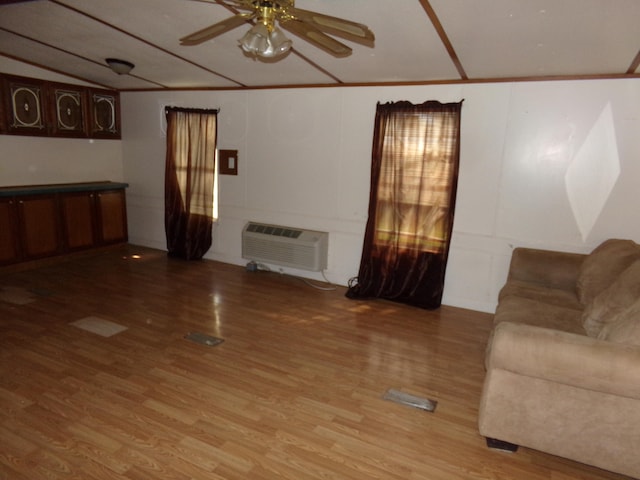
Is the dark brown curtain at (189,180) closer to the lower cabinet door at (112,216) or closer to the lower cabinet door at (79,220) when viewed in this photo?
the lower cabinet door at (112,216)

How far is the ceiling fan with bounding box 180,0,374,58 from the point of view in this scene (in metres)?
1.77

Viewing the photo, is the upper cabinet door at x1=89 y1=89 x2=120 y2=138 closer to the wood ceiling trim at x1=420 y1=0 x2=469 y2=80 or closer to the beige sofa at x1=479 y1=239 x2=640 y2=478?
the wood ceiling trim at x1=420 y1=0 x2=469 y2=80

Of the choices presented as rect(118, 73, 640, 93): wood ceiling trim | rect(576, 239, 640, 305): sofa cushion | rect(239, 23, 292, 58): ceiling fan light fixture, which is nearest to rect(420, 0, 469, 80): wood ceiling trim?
rect(118, 73, 640, 93): wood ceiling trim

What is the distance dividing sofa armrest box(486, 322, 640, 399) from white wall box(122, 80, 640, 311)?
201cm

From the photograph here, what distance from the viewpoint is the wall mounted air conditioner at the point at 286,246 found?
461cm

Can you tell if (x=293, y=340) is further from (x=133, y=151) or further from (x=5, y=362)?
(x=133, y=151)

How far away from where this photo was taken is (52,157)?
17.2 ft

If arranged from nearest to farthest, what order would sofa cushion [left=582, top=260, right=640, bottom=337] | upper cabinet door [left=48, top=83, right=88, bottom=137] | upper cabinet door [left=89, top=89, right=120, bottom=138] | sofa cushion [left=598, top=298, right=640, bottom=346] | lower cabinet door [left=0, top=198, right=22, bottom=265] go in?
1. sofa cushion [left=598, top=298, right=640, bottom=346]
2. sofa cushion [left=582, top=260, right=640, bottom=337]
3. lower cabinet door [left=0, top=198, right=22, bottom=265]
4. upper cabinet door [left=48, top=83, right=88, bottom=137]
5. upper cabinet door [left=89, top=89, right=120, bottom=138]

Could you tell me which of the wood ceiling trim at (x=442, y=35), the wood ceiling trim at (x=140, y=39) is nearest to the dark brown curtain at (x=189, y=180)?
the wood ceiling trim at (x=140, y=39)

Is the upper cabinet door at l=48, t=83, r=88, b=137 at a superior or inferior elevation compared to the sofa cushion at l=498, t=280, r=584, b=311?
superior

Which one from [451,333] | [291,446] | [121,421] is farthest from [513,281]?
[121,421]

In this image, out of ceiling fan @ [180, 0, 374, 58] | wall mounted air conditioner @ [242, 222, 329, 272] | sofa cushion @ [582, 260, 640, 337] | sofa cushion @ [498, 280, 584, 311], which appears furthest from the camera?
wall mounted air conditioner @ [242, 222, 329, 272]

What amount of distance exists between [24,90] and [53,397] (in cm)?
396

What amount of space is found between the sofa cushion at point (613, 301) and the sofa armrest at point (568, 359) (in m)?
0.50
